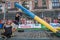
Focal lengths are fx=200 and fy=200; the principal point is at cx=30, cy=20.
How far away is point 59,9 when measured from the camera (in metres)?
42.6

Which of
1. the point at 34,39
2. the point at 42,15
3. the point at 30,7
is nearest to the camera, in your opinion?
the point at 34,39

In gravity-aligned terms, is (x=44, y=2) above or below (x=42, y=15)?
above

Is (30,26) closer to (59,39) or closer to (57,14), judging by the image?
(59,39)

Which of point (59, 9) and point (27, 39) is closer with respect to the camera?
point (27, 39)

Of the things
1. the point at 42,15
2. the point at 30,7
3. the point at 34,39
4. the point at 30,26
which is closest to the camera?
the point at 34,39

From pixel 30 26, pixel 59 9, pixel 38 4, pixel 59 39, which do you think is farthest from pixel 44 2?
pixel 59 39

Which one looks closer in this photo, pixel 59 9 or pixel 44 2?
pixel 59 9

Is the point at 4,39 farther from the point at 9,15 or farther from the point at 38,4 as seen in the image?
the point at 38,4

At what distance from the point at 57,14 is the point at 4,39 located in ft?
109

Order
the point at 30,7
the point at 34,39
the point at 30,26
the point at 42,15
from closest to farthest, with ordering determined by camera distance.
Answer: the point at 34,39 → the point at 30,26 → the point at 42,15 → the point at 30,7

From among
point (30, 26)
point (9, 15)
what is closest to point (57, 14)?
point (9, 15)

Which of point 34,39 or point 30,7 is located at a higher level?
point 30,7

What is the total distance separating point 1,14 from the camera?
42562mm

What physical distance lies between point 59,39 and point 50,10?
1308 inches
